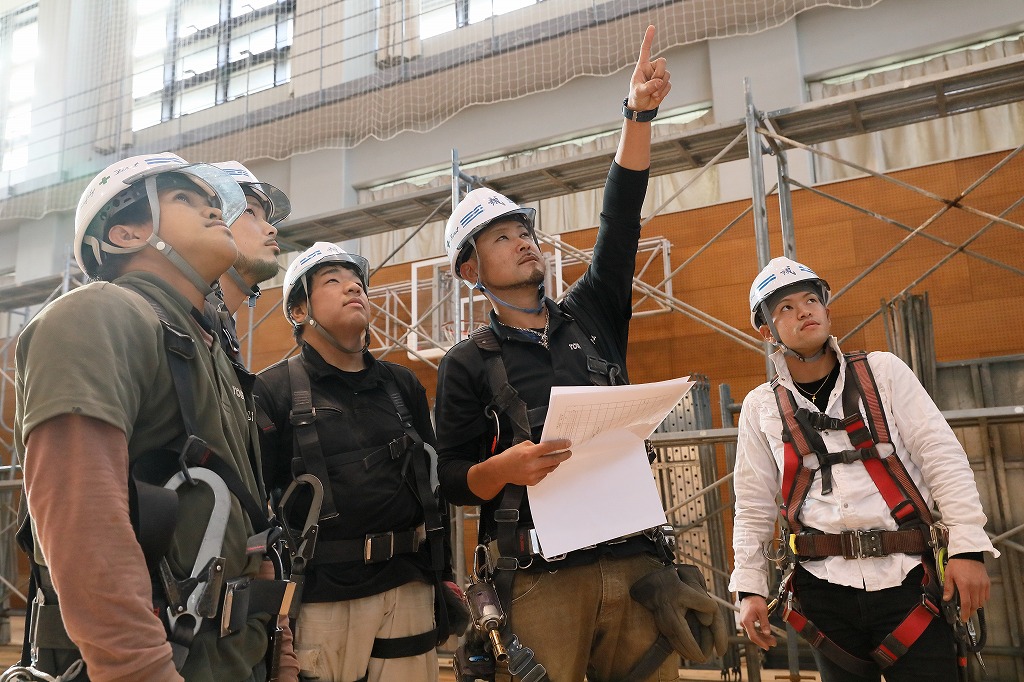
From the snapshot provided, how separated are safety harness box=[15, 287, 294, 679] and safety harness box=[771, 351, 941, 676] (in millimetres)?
1816

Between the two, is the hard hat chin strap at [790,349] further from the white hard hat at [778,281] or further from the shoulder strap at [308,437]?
the shoulder strap at [308,437]

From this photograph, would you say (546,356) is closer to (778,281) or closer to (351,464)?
(351,464)

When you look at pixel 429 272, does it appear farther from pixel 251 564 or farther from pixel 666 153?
pixel 251 564

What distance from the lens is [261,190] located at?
246cm

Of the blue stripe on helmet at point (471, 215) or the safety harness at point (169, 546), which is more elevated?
the blue stripe on helmet at point (471, 215)

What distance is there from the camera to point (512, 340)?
7.38 ft

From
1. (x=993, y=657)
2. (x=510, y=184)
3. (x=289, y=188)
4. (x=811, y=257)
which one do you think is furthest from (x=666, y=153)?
(x=289, y=188)

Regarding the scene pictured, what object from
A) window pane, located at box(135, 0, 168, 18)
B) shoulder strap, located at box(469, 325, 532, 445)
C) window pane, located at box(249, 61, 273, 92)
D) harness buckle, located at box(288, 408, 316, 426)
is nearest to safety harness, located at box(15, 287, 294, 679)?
shoulder strap, located at box(469, 325, 532, 445)

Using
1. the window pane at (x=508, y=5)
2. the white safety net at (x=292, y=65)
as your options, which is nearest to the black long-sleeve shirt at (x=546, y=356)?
the white safety net at (x=292, y=65)

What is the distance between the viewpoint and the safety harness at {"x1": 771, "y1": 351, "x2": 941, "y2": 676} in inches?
92.1

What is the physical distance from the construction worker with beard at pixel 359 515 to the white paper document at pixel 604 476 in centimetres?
94

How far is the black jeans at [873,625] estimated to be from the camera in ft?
7.60

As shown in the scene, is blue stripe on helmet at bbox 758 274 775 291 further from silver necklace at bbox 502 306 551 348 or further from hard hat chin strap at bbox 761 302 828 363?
silver necklace at bbox 502 306 551 348

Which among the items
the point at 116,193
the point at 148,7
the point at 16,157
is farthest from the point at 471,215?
the point at 16,157
